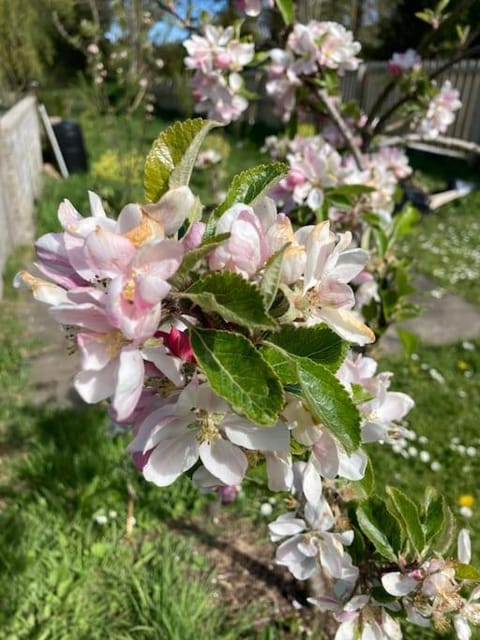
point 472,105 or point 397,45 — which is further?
point 397,45

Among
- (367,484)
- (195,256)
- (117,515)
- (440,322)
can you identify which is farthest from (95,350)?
(440,322)

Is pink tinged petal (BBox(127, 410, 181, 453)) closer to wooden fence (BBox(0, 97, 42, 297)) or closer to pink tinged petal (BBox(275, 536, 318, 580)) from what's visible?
pink tinged petal (BBox(275, 536, 318, 580))

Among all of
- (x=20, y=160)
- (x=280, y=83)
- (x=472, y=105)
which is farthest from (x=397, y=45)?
(x=280, y=83)

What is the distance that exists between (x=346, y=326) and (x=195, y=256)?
22cm

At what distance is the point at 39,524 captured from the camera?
219 centimetres

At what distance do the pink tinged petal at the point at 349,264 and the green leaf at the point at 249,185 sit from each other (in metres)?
0.14

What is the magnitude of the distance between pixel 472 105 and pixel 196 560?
9495 millimetres

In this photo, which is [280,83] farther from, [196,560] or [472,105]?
[472,105]

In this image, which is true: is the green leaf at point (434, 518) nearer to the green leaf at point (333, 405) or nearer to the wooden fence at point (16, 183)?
the green leaf at point (333, 405)

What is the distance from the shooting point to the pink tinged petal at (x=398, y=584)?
954 millimetres

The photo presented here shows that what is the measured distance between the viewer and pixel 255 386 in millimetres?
607

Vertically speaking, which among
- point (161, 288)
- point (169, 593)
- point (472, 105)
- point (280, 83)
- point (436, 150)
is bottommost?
point (436, 150)

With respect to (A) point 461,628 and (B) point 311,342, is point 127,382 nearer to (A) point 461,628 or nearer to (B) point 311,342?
(B) point 311,342

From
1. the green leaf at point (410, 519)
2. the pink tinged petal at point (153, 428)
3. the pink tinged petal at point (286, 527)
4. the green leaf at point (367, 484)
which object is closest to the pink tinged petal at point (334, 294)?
the pink tinged petal at point (153, 428)
